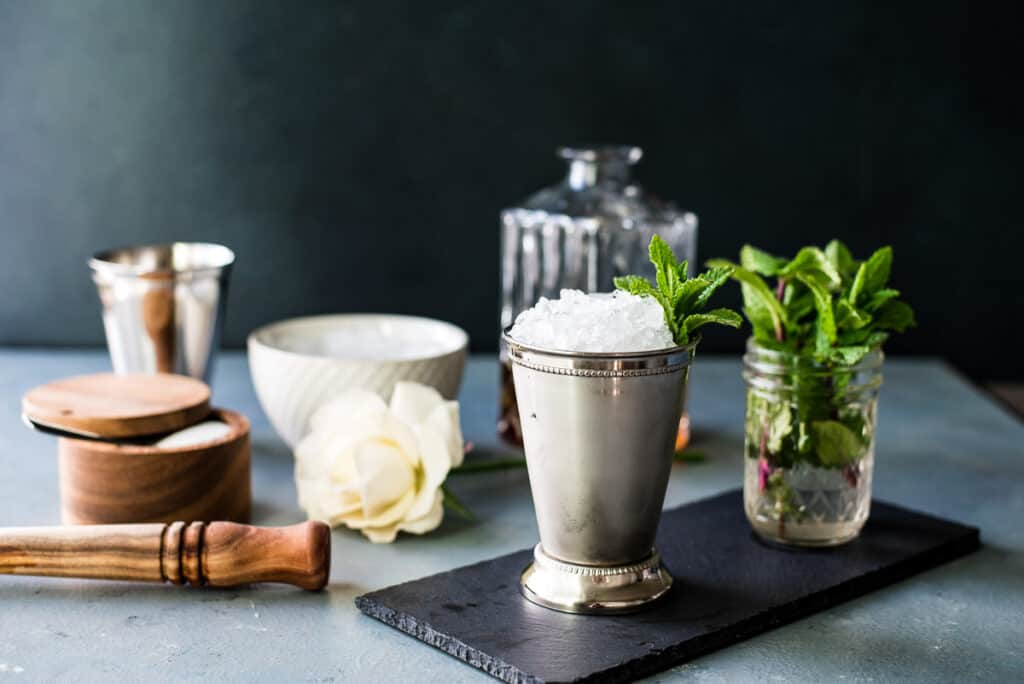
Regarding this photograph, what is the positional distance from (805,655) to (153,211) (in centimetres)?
122

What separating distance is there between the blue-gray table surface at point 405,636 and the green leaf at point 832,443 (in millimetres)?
108

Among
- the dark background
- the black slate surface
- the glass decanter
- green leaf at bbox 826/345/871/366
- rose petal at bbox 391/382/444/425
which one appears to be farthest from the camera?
the dark background

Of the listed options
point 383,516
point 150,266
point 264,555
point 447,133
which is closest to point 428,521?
point 383,516

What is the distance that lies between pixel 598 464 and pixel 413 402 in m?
0.29

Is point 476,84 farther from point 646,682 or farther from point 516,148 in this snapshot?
point 646,682

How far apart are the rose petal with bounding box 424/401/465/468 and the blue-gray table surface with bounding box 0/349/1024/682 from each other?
0.23 feet

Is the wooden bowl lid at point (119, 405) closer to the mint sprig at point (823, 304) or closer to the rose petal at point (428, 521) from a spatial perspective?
the rose petal at point (428, 521)

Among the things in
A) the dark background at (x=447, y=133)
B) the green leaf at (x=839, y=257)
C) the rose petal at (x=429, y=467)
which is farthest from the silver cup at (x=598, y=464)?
the dark background at (x=447, y=133)

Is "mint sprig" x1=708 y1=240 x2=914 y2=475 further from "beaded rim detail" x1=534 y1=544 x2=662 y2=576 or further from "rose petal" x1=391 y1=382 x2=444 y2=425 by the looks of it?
"rose petal" x1=391 y1=382 x2=444 y2=425

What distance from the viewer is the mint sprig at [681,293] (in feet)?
2.82

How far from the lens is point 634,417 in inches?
33.3

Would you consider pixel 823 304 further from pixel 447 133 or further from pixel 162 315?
pixel 447 133

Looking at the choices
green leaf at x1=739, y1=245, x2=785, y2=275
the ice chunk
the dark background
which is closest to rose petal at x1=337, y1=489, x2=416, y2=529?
the ice chunk

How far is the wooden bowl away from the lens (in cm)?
101
